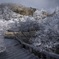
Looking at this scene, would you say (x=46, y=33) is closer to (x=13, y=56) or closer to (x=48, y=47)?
(x=48, y=47)

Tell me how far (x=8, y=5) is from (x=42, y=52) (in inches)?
1377

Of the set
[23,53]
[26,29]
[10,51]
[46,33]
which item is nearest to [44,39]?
[46,33]

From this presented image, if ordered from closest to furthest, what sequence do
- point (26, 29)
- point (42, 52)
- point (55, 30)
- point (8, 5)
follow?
1. point (42, 52)
2. point (55, 30)
3. point (26, 29)
4. point (8, 5)

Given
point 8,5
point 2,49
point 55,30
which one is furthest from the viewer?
point 8,5

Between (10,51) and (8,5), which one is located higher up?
(8,5)

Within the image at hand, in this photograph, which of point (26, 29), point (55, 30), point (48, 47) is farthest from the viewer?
point (26, 29)

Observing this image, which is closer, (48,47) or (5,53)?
(48,47)

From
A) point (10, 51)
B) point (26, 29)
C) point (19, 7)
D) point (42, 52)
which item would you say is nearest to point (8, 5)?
point (19, 7)

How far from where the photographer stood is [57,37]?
12.2m

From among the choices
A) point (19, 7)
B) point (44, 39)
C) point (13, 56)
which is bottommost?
point (13, 56)

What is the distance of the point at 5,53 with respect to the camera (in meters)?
13.2

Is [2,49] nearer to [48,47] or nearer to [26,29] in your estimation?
[48,47]

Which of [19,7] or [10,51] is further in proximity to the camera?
[19,7]

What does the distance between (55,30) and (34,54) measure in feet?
6.36
